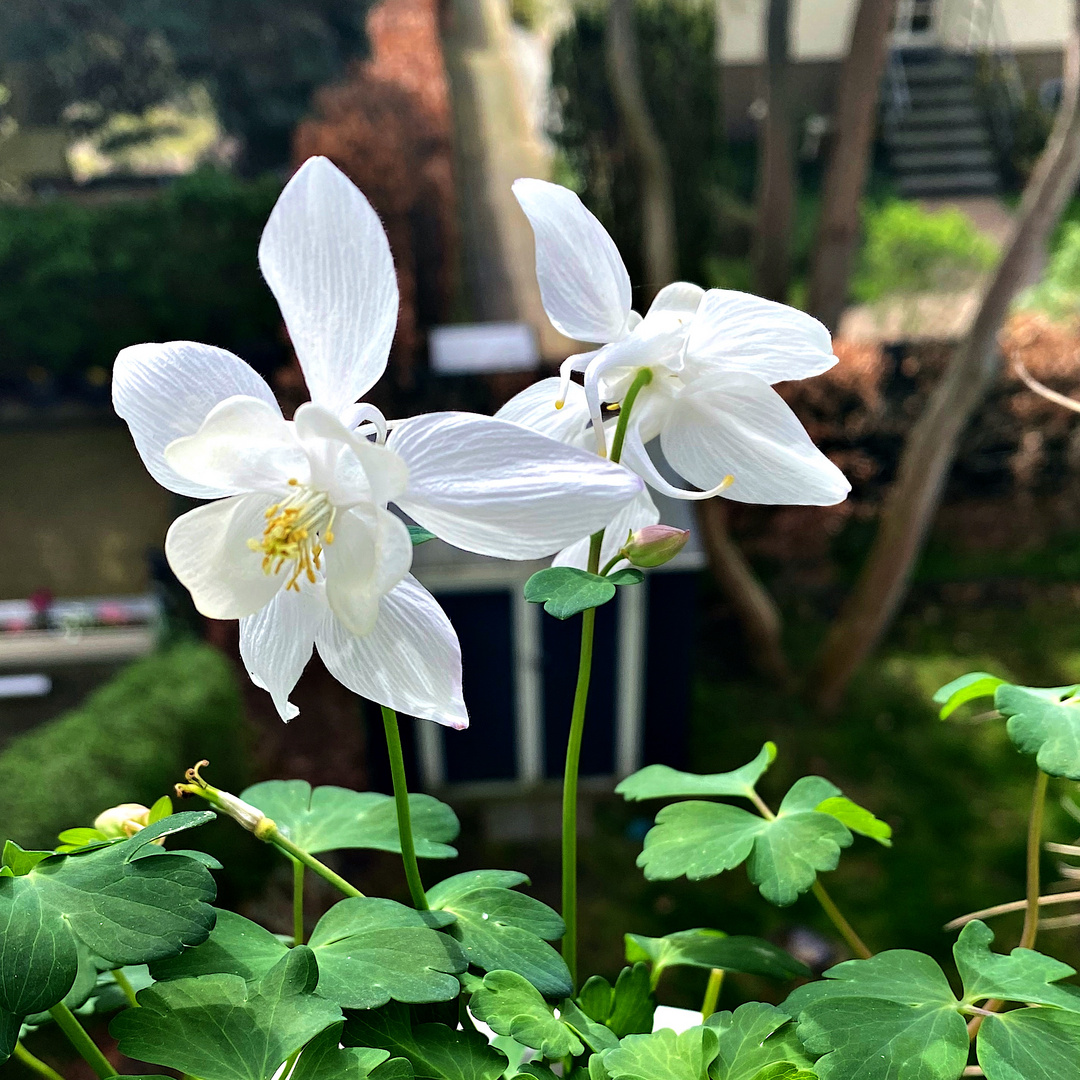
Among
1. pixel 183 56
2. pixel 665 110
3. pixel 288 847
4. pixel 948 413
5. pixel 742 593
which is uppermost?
pixel 183 56

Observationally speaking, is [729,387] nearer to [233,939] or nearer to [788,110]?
[233,939]

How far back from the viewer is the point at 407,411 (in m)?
2.26

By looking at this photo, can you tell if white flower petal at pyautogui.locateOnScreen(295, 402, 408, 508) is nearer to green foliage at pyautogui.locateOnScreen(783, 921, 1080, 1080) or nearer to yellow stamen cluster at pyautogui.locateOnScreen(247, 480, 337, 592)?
yellow stamen cluster at pyautogui.locateOnScreen(247, 480, 337, 592)

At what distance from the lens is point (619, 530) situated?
0.39m

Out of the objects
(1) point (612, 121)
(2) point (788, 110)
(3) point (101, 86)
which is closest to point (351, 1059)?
(2) point (788, 110)

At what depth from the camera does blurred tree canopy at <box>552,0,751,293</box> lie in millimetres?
3061

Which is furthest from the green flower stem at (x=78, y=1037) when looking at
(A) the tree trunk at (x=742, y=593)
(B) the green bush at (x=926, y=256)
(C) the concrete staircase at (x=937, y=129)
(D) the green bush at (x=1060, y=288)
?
(C) the concrete staircase at (x=937, y=129)

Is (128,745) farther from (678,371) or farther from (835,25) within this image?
(835,25)

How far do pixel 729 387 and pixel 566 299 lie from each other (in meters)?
0.06

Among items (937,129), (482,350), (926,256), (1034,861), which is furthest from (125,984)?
(937,129)

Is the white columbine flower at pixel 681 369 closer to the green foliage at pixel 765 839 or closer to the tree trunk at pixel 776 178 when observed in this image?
the green foliage at pixel 765 839

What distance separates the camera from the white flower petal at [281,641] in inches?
13.4

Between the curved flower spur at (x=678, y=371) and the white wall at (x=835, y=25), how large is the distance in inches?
137

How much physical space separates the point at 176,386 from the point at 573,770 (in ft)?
0.62
